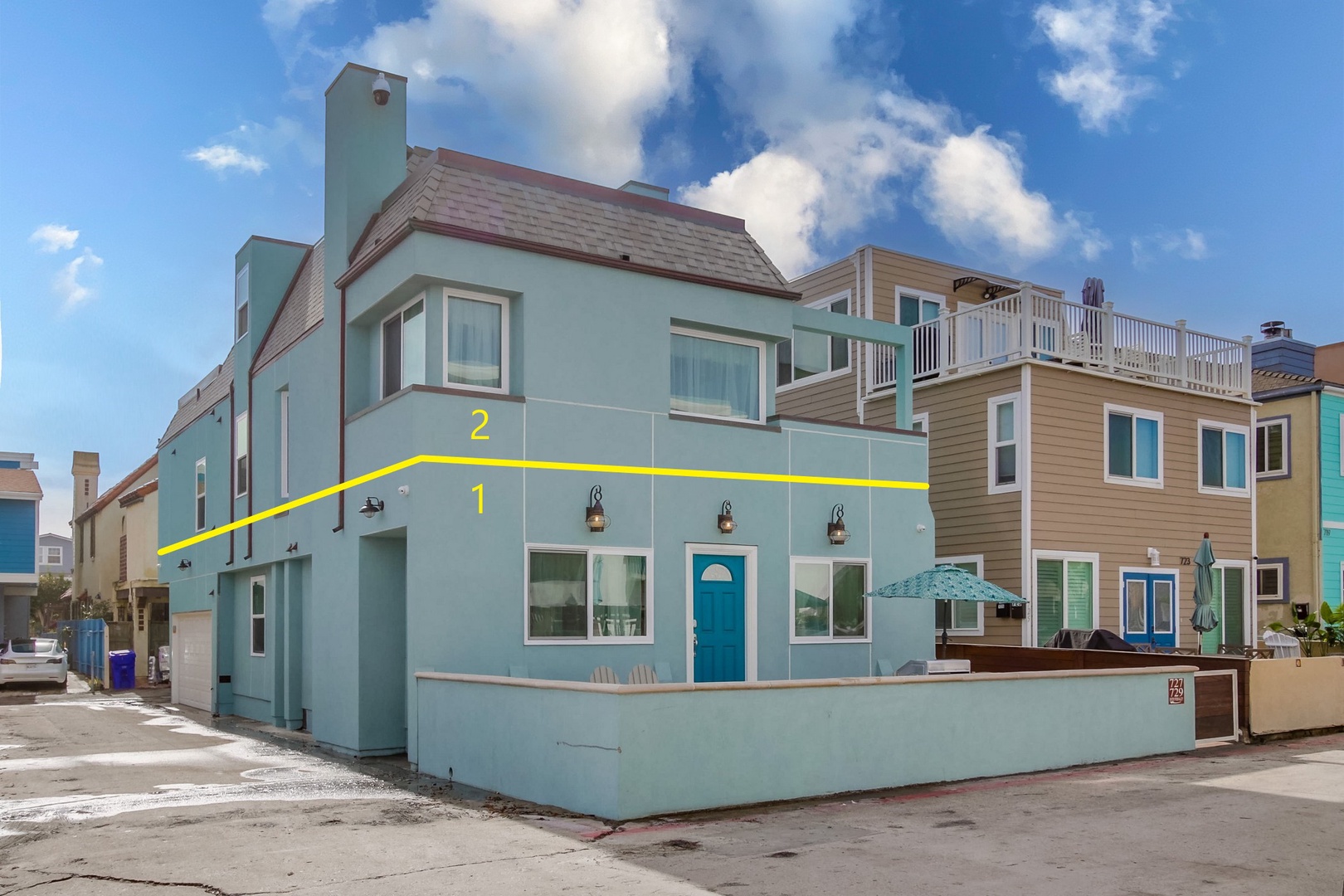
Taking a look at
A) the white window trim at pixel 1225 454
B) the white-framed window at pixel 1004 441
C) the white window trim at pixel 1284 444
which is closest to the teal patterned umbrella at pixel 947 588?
the white-framed window at pixel 1004 441

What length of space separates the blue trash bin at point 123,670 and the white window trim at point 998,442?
2173cm

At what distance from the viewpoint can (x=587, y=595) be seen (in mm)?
13266

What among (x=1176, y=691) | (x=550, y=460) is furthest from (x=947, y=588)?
(x=550, y=460)

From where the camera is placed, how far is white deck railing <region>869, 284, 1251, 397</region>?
19.4m

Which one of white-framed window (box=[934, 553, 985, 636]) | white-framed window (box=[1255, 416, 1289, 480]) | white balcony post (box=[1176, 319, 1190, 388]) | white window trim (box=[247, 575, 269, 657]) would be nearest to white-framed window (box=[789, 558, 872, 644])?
white-framed window (box=[934, 553, 985, 636])

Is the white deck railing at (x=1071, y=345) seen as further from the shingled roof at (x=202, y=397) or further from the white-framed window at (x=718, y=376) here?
the shingled roof at (x=202, y=397)

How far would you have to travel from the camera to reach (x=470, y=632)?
12.4 m

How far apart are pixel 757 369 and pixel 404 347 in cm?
482

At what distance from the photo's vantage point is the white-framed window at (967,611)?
19531 millimetres

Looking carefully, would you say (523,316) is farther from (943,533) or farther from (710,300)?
(943,533)

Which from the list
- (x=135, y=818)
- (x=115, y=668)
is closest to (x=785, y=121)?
(x=135, y=818)

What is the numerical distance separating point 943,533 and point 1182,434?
5.18 meters

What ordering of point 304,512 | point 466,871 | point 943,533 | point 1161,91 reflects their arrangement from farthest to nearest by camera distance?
1. point 1161,91
2. point 943,533
3. point 304,512
4. point 466,871

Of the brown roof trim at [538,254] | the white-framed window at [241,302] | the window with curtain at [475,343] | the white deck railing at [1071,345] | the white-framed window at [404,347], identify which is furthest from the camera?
the white-framed window at [241,302]
